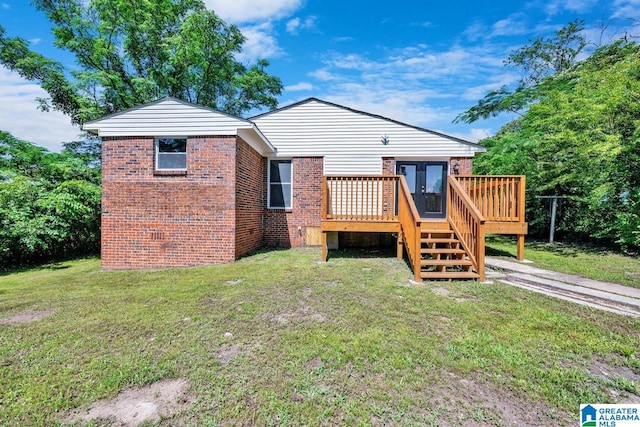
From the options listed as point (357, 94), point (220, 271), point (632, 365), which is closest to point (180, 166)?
point (220, 271)

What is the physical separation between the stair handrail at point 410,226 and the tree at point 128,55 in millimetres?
13746

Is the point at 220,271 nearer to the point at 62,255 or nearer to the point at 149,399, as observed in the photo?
the point at 149,399

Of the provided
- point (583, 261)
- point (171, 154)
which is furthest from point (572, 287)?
point (171, 154)

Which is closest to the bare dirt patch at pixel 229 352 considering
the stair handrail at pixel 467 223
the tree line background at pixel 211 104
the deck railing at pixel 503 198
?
the stair handrail at pixel 467 223

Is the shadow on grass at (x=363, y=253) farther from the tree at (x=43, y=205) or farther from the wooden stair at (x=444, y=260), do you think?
the tree at (x=43, y=205)

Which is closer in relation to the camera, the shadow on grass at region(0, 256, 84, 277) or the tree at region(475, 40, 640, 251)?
the tree at region(475, 40, 640, 251)

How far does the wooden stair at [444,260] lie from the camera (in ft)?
16.5

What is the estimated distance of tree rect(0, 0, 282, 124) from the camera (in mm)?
12359

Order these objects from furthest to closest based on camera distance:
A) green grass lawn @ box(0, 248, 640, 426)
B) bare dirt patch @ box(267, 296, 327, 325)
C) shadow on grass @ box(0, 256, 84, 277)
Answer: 1. shadow on grass @ box(0, 256, 84, 277)
2. bare dirt patch @ box(267, 296, 327, 325)
3. green grass lawn @ box(0, 248, 640, 426)

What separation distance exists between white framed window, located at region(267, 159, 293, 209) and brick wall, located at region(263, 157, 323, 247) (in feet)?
0.58

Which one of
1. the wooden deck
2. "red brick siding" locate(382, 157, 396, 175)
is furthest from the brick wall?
"red brick siding" locate(382, 157, 396, 175)

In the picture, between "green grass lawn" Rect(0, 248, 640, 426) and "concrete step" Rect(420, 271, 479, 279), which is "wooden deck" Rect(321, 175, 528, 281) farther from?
"green grass lawn" Rect(0, 248, 640, 426)

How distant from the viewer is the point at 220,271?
605 cm

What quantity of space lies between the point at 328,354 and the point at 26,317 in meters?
4.22
